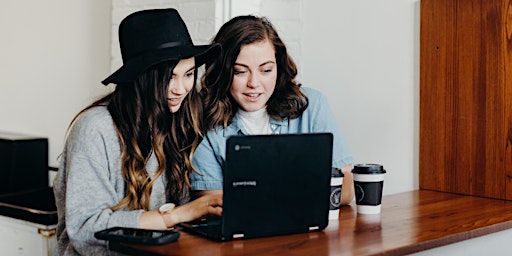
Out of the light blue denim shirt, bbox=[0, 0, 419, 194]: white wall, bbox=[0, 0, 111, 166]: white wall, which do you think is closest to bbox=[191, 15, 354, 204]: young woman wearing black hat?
the light blue denim shirt

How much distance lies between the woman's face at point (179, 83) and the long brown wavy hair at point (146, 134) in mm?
18

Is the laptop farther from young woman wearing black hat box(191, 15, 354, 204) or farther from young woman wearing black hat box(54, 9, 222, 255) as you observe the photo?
young woman wearing black hat box(191, 15, 354, 204)

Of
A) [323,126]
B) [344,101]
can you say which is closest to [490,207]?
[323,126]

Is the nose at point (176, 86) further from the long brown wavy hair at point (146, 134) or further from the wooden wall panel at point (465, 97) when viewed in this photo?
the wooden wall panel at point (465, 97)

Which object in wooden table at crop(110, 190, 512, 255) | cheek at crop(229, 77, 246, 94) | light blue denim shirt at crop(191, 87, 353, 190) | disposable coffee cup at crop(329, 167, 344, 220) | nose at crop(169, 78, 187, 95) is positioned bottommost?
wooden table at crop(110, 190, 512, 255)

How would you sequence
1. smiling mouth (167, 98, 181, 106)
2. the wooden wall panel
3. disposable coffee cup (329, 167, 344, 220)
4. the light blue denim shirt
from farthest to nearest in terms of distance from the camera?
the wooden wall panel → the light blue denim shirt → smiling mouth (167, 98, 181, 106) → disposable coffee cup (329, 167, 344, 220)

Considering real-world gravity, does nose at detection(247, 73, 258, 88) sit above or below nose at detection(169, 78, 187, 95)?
above

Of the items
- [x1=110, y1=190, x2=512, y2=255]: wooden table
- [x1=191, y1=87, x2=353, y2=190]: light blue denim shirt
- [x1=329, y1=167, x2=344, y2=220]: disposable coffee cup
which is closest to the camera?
[x1=110, y1=190, x2=512, y2=255]: wooden table

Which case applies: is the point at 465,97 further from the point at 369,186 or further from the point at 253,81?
the point at 253,81

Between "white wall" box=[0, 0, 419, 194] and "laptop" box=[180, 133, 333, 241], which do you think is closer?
"laptop" box=[180, 133, 333, 241]

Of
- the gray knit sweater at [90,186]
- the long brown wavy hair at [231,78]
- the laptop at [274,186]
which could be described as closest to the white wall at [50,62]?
the long brown wavy hair at [231,78]

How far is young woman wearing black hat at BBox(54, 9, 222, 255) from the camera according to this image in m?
1.77

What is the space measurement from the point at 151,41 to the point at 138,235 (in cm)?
58

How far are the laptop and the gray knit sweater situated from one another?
230 millimetres
